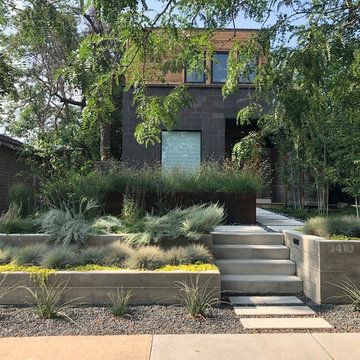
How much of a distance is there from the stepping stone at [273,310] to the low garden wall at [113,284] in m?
0.40

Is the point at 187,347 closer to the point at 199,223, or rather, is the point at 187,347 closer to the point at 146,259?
the point at 146,259

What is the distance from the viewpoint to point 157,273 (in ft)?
21.3

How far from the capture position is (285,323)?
578 centimetres

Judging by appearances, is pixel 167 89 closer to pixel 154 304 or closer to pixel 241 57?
pixel 241 57

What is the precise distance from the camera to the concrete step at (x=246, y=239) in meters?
8.15

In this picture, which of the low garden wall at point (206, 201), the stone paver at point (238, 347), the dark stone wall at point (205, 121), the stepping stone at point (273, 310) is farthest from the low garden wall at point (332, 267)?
the dark stone wall at point (205, 121)

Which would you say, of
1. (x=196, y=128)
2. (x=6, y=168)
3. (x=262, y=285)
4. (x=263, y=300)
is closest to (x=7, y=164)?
(x=6, y=168)

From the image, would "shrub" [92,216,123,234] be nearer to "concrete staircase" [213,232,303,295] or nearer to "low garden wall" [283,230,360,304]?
"concrete staircase" [213,232,303,295]

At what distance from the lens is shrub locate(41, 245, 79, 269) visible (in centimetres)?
675

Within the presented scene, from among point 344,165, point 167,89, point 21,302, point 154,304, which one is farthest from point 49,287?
point 167,89

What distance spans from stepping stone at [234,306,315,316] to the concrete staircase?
63 centimetres

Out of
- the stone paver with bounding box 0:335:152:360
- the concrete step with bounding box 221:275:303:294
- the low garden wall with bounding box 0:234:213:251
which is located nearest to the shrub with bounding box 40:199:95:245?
the low garden wall with bounding box 0:234:213:251

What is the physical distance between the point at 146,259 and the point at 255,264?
1.83 metres

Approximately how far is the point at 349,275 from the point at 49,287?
4.13 m
